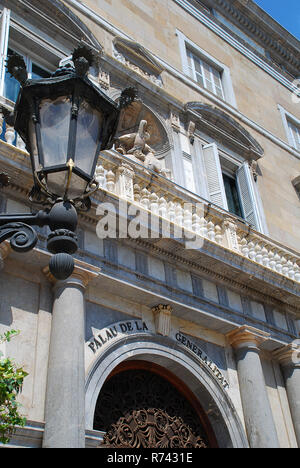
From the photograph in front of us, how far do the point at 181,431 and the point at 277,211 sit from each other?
23.6ft

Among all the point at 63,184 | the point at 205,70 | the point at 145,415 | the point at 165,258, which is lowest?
the point at 63,184

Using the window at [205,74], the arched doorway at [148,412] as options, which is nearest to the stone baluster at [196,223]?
the arched doorway at [148,412]

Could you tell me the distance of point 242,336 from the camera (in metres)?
9.91

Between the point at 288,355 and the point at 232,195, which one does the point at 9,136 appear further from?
the point at 232,195

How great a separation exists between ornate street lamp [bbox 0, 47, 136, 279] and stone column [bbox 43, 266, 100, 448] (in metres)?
2.98

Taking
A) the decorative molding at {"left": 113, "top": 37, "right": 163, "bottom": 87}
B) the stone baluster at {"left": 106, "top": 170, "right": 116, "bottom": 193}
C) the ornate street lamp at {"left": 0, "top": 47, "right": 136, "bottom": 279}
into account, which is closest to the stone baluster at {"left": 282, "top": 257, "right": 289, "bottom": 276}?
the stone baluster at {"left": 106, "top": 170, "right": 116, "bottom": 193}

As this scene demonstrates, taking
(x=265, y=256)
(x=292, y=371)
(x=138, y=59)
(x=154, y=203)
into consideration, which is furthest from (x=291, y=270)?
(x=138, y=59)

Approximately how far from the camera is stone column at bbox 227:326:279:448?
894 cm

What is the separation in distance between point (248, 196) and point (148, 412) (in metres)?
6.63

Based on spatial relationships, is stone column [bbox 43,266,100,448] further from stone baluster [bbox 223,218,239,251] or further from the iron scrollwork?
stone baluster [bbox 223,218,239,251]

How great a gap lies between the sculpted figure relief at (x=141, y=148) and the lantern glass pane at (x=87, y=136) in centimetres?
653

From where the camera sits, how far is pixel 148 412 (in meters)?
8.67

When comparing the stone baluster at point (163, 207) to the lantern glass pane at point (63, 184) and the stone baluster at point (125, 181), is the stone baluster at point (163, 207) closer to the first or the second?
the stone baluster at point (125, 181)

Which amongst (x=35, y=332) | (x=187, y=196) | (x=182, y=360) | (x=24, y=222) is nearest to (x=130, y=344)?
(x=182, y=360)
